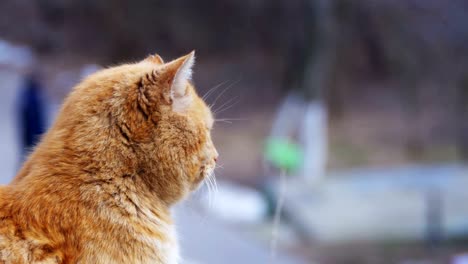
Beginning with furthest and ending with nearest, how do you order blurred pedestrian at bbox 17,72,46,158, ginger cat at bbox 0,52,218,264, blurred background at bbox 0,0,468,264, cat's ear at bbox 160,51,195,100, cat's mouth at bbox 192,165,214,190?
blurred background at bbox 0,0,468,264
blurred pedestrian at bbox 17,72,46,158
cat's mouth at bbox 192,165,214,190
cat's ear at bbox 160,51,195,100
ginger cat at bbox 0,52,218,264

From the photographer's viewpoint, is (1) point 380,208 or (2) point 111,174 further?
(1) point 380,208

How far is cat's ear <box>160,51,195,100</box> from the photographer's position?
227 cm

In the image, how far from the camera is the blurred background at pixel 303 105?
9148mm

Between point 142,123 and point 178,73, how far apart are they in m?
0.20

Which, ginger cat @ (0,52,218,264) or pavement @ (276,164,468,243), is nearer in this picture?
ginger cat @ (0,52,218,264)

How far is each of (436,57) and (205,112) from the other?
15204 mm

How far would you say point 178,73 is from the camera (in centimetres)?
229

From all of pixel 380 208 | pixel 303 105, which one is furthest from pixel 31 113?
pixel 303 105

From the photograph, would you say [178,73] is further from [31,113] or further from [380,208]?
[380,208]

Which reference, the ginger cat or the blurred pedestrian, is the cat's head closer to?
the ginger cat

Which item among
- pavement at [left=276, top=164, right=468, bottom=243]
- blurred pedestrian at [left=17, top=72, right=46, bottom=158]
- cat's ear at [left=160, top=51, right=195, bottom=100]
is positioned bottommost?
cat's ear at [left=160, top=51, right=195, bottom=100]

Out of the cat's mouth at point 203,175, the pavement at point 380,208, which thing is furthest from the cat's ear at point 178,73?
the pavement at point 380,208

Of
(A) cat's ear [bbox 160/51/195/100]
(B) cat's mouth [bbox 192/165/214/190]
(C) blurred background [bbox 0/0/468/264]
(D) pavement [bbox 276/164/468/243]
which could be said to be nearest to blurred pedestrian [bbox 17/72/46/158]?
(C) blurred background [bbox 0/0/468/264]

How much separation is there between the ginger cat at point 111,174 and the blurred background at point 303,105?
37cm
